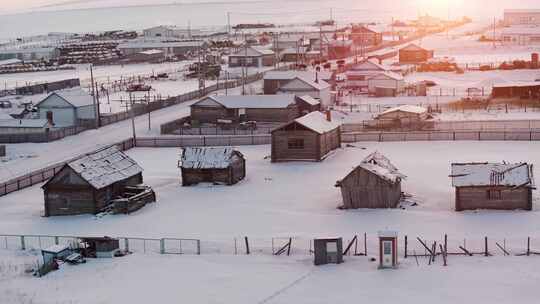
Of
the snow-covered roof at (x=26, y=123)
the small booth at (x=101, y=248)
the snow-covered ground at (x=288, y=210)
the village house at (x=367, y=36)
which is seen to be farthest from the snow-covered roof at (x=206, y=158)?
the village house at (x=367, y=36)

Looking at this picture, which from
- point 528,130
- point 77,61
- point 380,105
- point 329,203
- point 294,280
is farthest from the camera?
point 77,61

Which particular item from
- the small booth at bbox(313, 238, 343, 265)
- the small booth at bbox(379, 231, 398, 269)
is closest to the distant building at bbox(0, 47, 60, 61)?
the small booth at bbox(313, 238, 343, 265)

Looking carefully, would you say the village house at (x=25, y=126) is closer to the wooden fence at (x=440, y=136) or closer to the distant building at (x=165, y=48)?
the wooden fence at (x=440, y=136)

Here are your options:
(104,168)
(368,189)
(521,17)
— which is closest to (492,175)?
(368,189)

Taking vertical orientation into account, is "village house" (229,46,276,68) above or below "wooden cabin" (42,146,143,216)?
above

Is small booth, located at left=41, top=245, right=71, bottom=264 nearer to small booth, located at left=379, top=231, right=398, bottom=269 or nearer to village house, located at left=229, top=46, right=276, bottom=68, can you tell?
small booth, located at left=379, top=231, right=398, bottom=269

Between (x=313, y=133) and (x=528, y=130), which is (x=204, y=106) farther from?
(x=528, y=130)

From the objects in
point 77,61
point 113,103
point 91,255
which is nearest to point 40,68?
point 77,61
